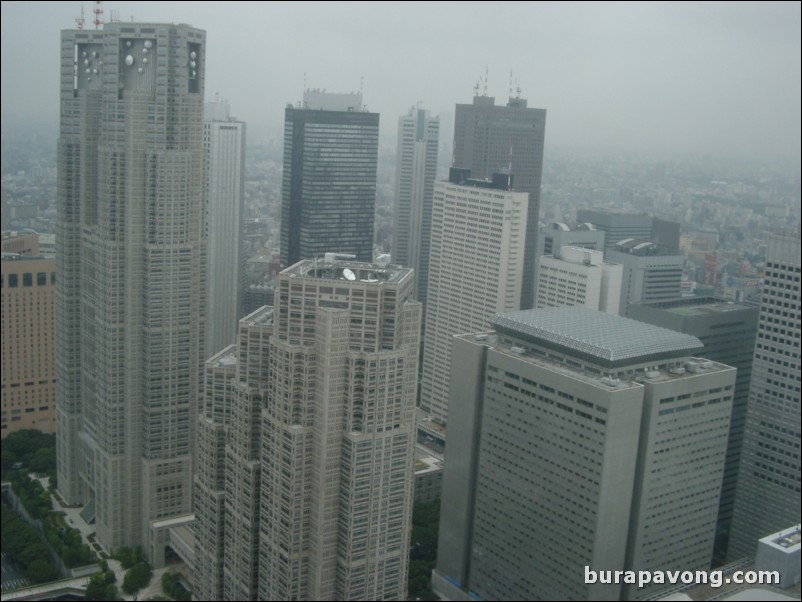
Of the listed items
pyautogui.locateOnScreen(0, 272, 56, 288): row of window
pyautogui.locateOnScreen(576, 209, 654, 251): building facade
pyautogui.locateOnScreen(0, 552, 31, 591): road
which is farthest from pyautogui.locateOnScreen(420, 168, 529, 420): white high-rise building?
pyautogui.locateOnScreen(0, 552, 31, 591): road

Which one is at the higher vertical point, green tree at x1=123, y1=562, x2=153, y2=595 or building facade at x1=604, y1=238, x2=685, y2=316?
building facade at x1=604, y1=238, x2=685, y2=316

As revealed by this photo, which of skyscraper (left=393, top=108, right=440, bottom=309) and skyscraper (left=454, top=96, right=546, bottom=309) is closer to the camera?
skyscraper (left=454, top=96, right=546, bottom=309)

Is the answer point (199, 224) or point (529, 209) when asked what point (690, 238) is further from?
point (199, 224)

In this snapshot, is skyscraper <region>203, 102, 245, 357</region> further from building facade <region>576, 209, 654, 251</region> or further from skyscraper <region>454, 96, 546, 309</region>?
building facade <region>576, 209, 654, 251</region>

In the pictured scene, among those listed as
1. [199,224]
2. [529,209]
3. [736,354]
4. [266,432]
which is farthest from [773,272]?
[529,209]

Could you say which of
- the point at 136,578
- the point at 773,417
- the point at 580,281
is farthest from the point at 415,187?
the point at 136,578

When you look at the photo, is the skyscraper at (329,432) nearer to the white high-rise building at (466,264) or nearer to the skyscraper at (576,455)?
the skyscraper at (576,455)
